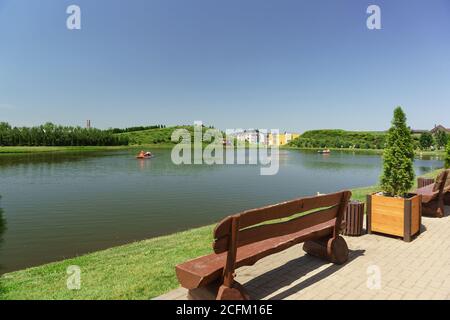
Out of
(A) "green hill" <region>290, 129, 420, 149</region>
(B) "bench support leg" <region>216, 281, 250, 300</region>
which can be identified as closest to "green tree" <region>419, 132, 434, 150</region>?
(A) "green hill" <region>290, 129, 420, 149</region>

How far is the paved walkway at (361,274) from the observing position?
4023 mm

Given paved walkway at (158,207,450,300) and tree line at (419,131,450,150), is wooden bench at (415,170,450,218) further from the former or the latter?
tree line at (419,131,450,150)

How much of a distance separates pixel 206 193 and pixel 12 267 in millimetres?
12060

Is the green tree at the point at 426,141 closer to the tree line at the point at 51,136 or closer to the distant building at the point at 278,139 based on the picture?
the distant building at the point at 278,139

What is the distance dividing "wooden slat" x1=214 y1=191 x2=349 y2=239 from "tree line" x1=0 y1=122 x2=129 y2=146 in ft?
341

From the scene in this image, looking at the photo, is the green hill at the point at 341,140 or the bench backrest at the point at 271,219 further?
the green hill at the point at 341,140

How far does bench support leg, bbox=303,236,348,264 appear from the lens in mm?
5041

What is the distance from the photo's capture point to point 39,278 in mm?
5426

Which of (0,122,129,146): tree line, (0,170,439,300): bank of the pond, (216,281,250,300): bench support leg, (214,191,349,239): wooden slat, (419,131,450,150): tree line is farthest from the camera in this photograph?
(419,131,450,150): tree line

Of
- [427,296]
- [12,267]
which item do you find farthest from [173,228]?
[427,296]

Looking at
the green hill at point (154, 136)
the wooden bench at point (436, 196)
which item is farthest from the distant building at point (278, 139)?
the wooden bench at point (436, 196)

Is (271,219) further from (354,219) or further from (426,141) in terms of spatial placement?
(426,141)

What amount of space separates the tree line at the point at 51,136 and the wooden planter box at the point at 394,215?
103 metres

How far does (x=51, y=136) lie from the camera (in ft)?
309
